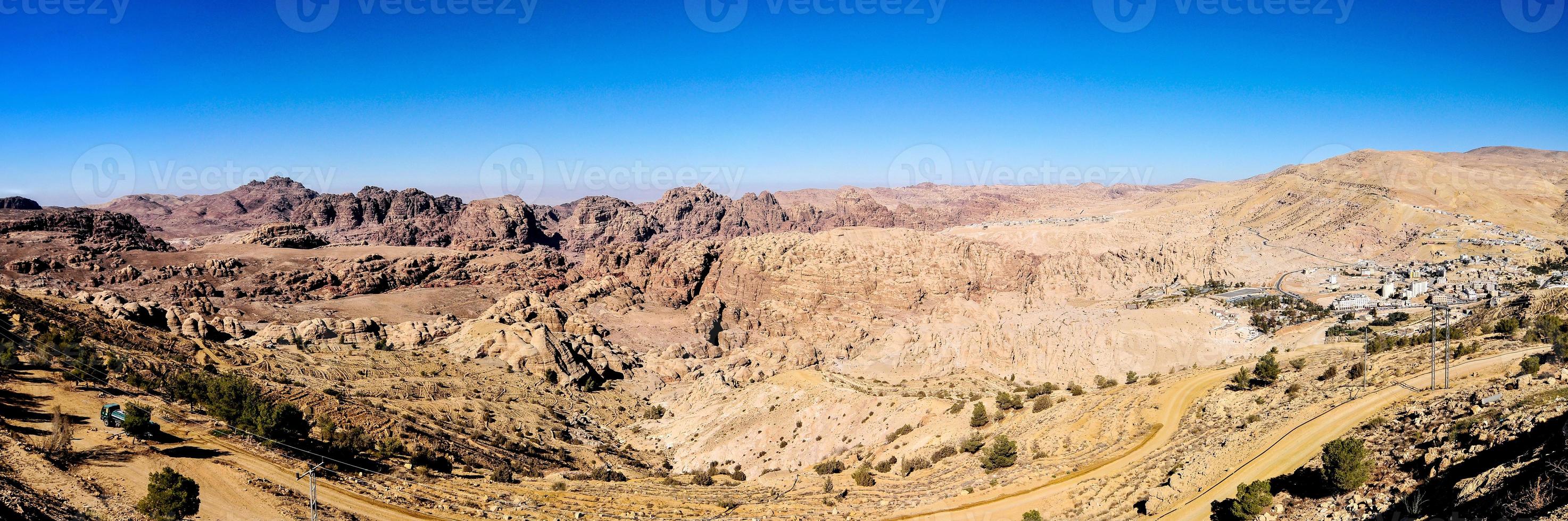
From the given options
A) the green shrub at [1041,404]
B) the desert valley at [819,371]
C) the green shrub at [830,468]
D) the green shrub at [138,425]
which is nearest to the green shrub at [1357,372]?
the desert valley at [819,371]

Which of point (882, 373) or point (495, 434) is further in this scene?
point (882, 373)

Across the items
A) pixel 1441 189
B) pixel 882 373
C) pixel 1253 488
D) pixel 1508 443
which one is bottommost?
pixel 882 373

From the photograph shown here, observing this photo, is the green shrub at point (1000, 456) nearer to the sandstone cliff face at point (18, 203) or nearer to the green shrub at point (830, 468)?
the green shrub at point (830, 468)

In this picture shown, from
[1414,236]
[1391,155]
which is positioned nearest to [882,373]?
[1414,236]

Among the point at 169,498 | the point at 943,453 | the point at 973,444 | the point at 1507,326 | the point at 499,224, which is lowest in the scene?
the point at 943,453

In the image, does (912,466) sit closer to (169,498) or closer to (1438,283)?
(169,498)

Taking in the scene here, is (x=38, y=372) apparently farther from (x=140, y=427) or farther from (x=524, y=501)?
(x=524, y=501)

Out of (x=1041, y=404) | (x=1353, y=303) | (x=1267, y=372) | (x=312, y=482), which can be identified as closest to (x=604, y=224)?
(x=1353, y=303)
